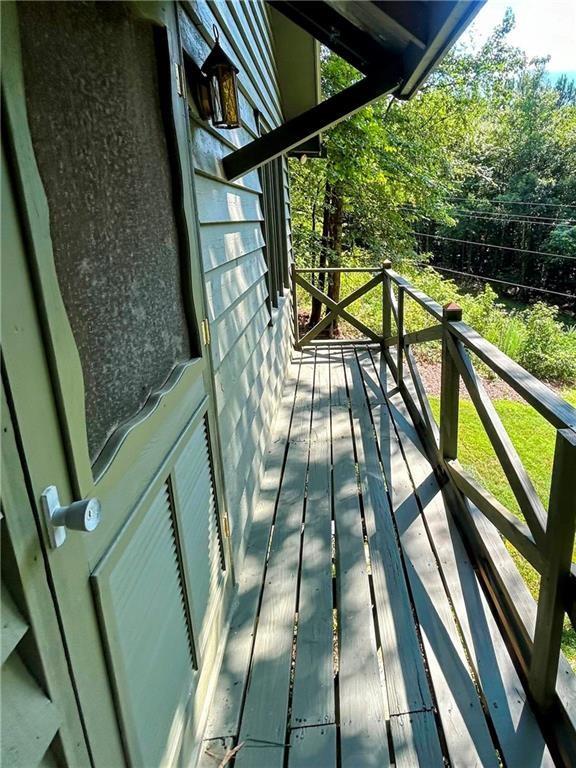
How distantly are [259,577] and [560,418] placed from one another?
1428 millimetres

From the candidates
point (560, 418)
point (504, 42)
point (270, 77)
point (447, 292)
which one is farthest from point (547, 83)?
point (560, 418)

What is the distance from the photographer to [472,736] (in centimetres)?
146

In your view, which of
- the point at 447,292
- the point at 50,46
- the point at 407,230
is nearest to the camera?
the point at 50,46

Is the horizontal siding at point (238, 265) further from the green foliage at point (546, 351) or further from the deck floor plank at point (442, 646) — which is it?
the green foliage at point (546, 351)

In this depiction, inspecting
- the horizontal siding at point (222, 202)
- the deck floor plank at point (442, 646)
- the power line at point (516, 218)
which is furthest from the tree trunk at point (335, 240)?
the power line at point (516, 218)

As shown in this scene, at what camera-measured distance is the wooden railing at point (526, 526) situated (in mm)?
1364

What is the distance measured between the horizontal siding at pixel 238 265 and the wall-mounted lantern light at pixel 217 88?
0.19ft

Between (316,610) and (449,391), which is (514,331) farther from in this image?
(316,610)

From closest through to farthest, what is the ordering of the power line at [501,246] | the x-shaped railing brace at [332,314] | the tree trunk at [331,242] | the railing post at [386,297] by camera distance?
the railing post at [386,297], the x-shaped railing brace at [332,314], the tree trunk at [331,242], the power line at [501,246]

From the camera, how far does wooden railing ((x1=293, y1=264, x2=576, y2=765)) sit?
1364mm

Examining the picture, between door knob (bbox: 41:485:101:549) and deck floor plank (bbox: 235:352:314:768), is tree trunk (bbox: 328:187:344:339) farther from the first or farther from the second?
door knob (bbox: 41:485:101:549)

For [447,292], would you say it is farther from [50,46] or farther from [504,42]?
[50,46]

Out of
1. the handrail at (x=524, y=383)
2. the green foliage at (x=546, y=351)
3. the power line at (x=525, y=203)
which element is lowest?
the green foliage at (x=546, y=351)

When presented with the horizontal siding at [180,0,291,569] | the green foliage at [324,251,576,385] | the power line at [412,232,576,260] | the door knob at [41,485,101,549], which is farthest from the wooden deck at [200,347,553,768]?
the power line at [412,232,576,260]
